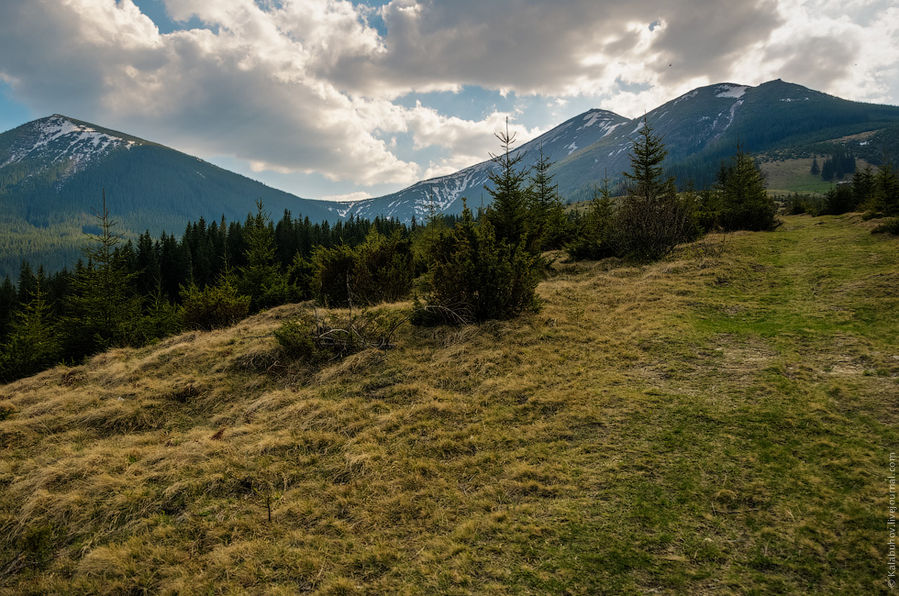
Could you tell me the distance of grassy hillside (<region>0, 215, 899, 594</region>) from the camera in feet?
10.0

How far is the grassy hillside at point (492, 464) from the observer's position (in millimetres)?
3051

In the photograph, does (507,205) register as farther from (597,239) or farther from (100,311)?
(100,311)

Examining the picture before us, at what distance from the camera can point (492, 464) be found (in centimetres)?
444

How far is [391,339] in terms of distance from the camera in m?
8.63

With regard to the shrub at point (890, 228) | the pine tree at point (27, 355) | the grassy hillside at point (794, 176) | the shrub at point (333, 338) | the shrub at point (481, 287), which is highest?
the grassy hillside at point (794, 176)

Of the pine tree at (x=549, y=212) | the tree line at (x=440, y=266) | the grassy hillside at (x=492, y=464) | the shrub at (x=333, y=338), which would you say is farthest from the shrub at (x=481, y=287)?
the pine tree at (x=549, y=212)

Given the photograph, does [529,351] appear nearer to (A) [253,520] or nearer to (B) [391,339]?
(B) [391,339]

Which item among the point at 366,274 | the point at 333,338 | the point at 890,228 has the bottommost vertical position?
the point at 333,338

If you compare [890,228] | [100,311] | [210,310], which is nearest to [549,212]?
[890,228]

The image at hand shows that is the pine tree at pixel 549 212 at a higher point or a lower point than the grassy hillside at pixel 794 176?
lower

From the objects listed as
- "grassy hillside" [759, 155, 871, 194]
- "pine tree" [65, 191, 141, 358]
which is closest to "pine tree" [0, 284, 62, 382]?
"pine tree" [65, 191, 141, 358]

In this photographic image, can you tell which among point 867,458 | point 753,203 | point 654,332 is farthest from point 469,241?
point 753,203

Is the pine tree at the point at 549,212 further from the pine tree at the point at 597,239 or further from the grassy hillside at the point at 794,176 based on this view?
the grassy hillside at the point at 794,176

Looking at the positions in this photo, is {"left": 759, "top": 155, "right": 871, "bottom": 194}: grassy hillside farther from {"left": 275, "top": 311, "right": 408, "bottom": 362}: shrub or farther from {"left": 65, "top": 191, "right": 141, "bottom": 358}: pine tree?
{"left": 65, "top": 191, "right": 141, "bottom": 358}: pine tree
